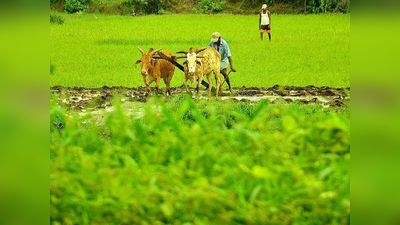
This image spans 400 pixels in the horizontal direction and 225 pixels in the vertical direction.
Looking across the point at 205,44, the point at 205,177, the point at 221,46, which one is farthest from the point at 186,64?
the point at 205,44

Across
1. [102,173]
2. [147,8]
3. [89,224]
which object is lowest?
[89,224]

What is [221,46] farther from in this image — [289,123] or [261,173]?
[261,173]

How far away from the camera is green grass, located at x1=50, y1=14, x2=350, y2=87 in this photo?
25.1 feet

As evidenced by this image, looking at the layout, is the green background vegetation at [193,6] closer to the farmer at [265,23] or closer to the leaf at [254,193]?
the farmer at [265,23]

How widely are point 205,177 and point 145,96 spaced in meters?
4.00

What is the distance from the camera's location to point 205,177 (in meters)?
2.44

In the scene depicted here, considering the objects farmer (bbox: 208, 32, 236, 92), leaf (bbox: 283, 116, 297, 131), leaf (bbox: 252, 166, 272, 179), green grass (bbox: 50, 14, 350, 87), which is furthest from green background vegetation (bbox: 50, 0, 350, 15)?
leaf (bbox: 252, 166, 272, 179)

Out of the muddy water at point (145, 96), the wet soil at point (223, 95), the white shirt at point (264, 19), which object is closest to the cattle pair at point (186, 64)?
the muddy water at point (145, 96)

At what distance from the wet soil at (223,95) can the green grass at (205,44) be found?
281 millimetres

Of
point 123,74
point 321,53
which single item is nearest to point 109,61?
point 123,74

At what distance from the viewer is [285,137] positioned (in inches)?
105

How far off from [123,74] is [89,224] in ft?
17.9

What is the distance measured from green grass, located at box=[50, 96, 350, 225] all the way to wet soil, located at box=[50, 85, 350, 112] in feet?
10.6
